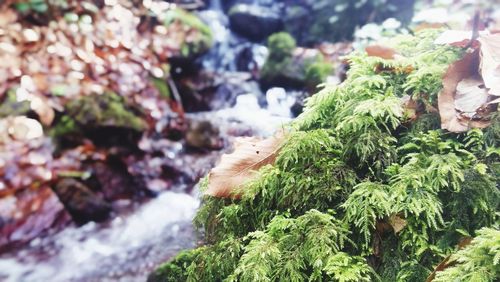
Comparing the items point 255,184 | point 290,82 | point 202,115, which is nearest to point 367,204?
point 255,184

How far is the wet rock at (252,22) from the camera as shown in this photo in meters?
10.4

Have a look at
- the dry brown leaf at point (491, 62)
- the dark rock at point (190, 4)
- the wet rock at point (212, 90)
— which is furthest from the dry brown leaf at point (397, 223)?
the dark rock at point (190, 4)

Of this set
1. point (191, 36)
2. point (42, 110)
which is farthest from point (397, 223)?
point (191, 36)

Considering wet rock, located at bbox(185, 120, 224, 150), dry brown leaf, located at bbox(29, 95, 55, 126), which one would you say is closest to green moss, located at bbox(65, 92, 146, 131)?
dry brown leaf, located at bbox(29, 95, 55, 126)

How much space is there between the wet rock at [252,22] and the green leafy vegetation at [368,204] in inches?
368

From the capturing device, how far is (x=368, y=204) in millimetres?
1196

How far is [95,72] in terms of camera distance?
5.53 metres

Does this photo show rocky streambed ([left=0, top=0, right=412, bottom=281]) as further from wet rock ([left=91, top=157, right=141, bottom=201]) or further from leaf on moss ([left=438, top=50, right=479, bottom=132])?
leaf on moss ([left=438, top=50, right=479, bottom=132])

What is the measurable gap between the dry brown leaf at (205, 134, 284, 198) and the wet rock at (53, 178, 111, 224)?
3.33 meters

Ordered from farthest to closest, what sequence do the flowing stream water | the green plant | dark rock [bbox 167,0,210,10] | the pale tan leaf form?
dark rock [bbox 167,0,210,10] < the flowing stream water < the pale tan leaf < the green plant

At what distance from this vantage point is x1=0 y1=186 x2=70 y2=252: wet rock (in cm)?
377

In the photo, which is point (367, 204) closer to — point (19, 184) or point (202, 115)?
point (19, 184)

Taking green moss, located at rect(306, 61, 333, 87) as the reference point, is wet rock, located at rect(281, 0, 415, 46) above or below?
above

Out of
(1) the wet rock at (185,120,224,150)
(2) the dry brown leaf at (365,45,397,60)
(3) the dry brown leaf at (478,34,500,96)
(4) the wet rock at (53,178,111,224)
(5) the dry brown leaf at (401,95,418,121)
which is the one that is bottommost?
(4) the wet rock at (53,178,111,224)
